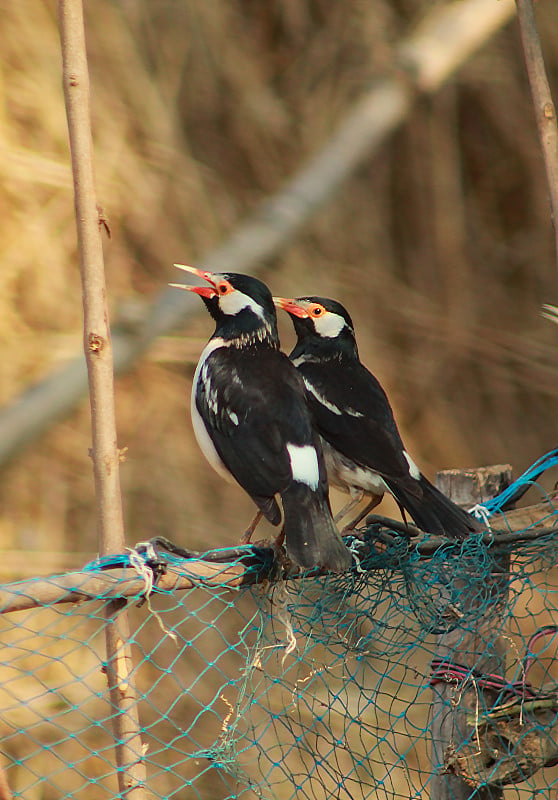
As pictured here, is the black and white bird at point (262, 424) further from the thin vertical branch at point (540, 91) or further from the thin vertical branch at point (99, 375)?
the thin vertical branch at point (540, 91)

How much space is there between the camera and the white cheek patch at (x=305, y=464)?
2086 mm

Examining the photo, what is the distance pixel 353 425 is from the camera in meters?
2.44

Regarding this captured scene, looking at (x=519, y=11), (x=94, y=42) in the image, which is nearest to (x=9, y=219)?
(x=94, y=42)

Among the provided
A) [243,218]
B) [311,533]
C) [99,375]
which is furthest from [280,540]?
[243,218]

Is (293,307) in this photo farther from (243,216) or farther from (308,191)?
(243,216)

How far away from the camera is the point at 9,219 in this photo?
12.5 ft

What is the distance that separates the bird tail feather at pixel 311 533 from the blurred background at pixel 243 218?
160cm

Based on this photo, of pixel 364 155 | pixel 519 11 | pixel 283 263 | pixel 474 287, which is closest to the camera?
pixel 519 11

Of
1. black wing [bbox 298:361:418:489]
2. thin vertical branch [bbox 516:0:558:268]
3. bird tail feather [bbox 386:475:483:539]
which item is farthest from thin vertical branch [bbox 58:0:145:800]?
thin vertical branch [bbox 516:0:558:268]

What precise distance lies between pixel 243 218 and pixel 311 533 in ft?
7.98

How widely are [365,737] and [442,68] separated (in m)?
2.37

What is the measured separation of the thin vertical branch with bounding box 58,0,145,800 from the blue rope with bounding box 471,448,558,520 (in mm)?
786

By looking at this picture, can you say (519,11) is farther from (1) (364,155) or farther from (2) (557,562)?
(1) (364,155)

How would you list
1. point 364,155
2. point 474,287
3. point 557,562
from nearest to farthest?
point 557,562
point 364,155
point 474,287
